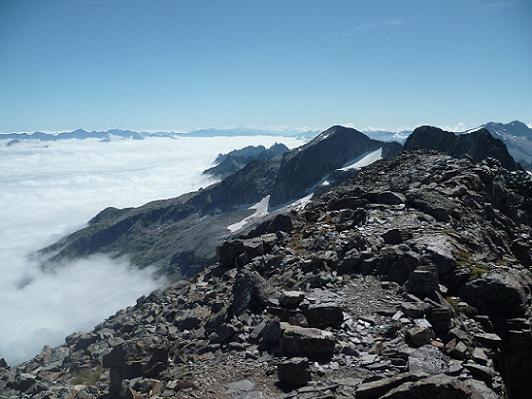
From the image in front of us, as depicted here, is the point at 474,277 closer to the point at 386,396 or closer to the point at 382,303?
the point at 382,303

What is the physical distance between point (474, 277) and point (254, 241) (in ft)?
54.3

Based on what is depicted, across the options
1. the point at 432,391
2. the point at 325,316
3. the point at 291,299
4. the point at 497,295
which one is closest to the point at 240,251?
the point at 291,299

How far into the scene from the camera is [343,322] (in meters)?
20.4

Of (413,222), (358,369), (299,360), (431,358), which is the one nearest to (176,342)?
(299,360)

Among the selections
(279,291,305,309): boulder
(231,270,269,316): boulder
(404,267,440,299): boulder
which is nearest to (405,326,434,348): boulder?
(404,267,440,299): boulder

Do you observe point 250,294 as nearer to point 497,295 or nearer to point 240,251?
point 240,251

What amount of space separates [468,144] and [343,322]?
13233cm

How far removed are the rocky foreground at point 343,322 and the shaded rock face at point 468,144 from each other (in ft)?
221

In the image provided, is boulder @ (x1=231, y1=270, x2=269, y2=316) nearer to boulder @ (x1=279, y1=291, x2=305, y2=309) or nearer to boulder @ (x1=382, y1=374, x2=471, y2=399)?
boulder @ (x1=279, y1=291, x2=305, y2=309)

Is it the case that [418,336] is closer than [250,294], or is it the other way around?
[418,336]

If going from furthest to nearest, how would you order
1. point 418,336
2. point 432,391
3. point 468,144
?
1. point 468,144
2. point 418,336
3. point 432,391

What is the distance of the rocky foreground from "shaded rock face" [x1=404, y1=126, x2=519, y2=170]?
6749cm

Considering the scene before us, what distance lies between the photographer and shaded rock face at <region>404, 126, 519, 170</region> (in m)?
122

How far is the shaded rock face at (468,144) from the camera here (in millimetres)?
122375
